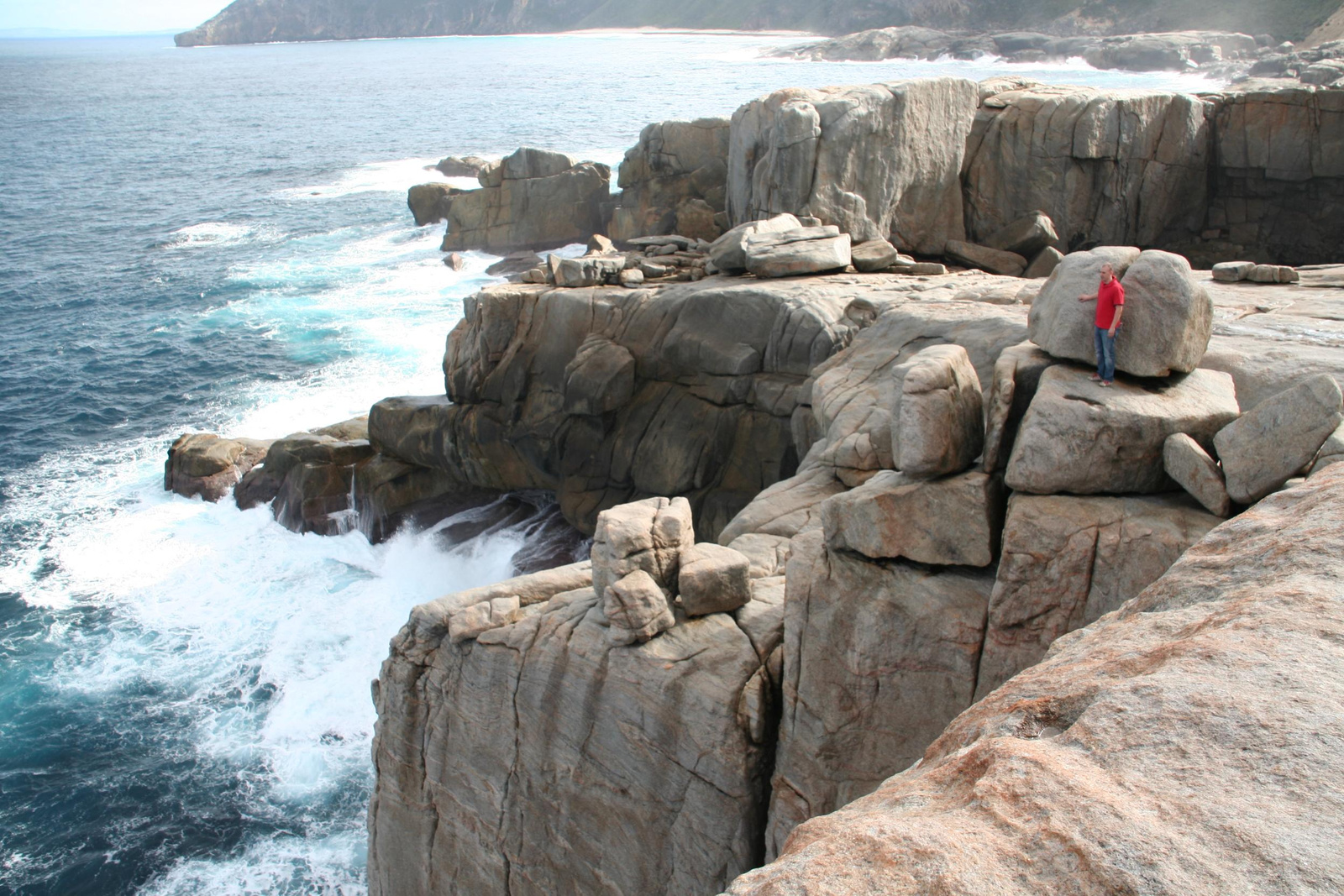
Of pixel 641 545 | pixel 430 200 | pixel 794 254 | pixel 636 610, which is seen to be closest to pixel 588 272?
pixel 794 254

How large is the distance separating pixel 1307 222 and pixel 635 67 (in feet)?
373

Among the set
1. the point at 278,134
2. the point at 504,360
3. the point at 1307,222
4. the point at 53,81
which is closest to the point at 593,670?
the point at 504,360

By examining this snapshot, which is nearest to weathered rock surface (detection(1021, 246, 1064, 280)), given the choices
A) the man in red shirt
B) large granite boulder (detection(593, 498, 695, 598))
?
the man in red shirt

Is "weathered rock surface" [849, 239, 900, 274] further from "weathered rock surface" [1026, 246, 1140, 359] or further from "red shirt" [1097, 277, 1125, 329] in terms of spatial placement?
"red shirt" [1097, 277, 1125, 329]

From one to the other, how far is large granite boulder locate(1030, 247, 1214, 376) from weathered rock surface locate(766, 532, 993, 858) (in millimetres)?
2715

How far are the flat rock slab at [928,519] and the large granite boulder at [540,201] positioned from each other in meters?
→ 40.2

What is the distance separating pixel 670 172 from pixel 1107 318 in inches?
1296

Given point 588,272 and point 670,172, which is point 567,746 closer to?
point 588,272

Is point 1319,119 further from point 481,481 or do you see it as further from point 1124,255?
point 481,481

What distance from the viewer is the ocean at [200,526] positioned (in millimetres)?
18984

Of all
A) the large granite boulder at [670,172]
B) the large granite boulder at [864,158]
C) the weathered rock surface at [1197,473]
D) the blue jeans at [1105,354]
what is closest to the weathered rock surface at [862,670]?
the weathered rock surface at [1197,473]

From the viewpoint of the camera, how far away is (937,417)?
10.1 m

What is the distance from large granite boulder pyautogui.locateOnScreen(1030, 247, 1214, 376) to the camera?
10023 millimetres

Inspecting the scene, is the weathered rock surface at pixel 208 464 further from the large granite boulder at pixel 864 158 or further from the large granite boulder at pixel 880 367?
the large granite boulder at pixel 880 367
